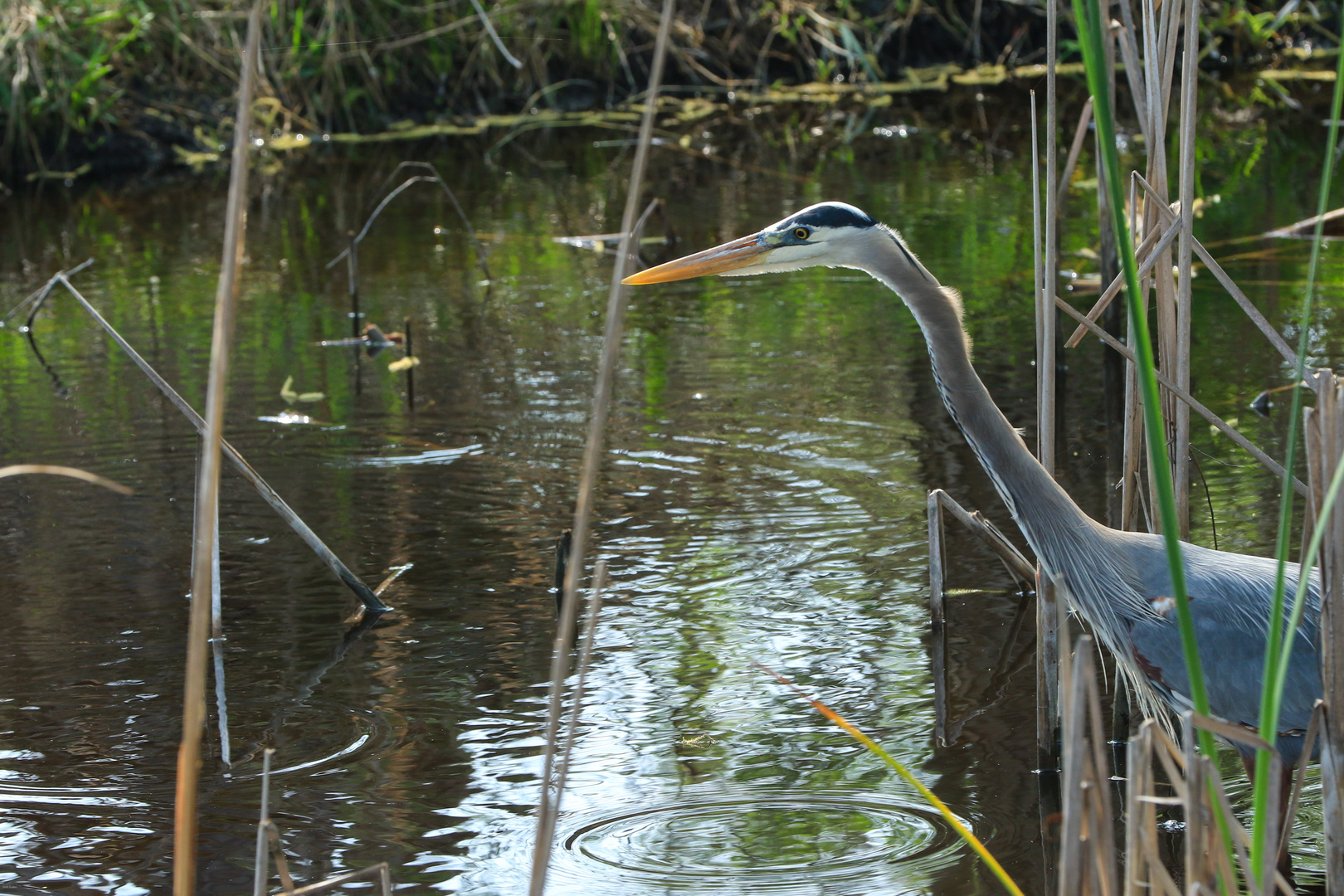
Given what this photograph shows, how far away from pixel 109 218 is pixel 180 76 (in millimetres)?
3065

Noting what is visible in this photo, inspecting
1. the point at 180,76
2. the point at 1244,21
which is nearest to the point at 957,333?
the point at 180,76

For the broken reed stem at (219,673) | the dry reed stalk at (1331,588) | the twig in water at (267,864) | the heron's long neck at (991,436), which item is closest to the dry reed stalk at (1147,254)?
the heron's long neck at (991,436)

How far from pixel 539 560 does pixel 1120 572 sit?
2.33 m

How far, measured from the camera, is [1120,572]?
3.14m

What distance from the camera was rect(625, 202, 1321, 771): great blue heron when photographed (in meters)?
3.05

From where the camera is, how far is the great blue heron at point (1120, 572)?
3.05m

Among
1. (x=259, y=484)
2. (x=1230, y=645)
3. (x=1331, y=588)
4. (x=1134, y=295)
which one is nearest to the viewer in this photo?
(x=1134, y=295)

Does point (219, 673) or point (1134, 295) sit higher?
point (1134, 295)

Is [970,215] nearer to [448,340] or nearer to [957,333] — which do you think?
[448,340]

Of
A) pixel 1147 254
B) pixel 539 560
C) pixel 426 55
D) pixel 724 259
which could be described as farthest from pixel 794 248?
pixel 426 55

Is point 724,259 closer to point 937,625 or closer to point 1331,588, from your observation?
point 937,625

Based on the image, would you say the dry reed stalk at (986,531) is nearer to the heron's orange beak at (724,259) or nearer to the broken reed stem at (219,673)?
the heron's orange beak at (724,259)

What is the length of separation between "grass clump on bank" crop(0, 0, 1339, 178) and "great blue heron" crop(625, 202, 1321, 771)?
9.35 metres

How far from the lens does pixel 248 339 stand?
7.64m
